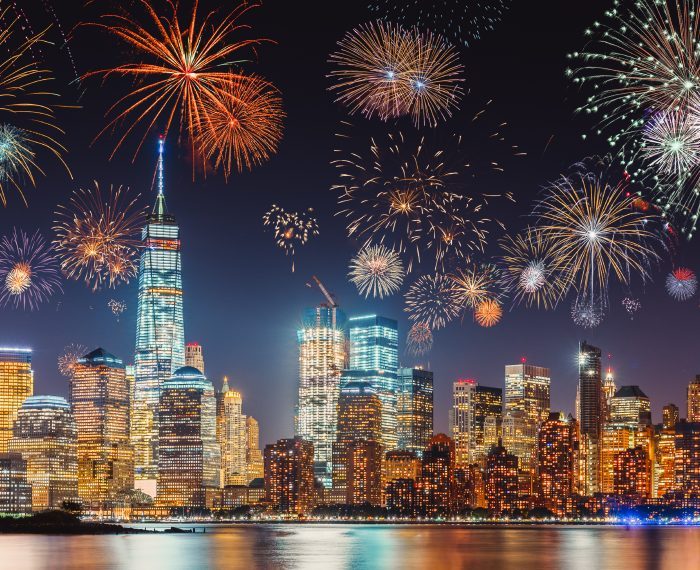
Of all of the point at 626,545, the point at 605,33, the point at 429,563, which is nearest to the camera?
the point at 605,33

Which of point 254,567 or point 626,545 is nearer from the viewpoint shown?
point 254,567

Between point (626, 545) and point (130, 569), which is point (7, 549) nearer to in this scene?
point (130, 569)

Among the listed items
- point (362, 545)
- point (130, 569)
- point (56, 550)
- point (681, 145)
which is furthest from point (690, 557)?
point (681, 145)

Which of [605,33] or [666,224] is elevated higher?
[605,33]

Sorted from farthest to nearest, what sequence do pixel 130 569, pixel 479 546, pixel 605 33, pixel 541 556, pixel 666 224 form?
pixel 479 546 → pixel 541 556 → pixel 130 569 → pixel 666 224 → pixel 605 33

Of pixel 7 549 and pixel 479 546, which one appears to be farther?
pixel 479 546

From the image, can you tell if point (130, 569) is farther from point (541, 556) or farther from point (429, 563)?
point (541, 556)

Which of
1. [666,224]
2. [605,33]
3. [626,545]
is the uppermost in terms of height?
[605,33]

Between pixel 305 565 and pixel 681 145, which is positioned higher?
pixel 681 145

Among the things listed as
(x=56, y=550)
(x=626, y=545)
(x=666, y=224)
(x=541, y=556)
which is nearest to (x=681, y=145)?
(x=666, y=224)
